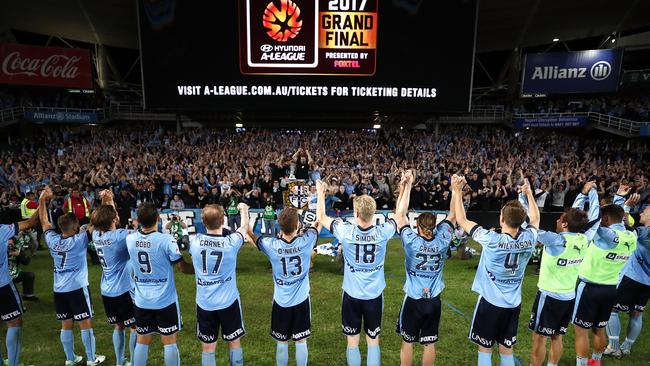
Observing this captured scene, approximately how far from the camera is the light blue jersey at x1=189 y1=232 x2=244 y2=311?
4.48m

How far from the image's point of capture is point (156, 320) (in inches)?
188

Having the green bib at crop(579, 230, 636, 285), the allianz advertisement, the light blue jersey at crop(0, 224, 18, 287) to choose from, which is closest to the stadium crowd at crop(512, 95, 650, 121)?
the allianz advertisement

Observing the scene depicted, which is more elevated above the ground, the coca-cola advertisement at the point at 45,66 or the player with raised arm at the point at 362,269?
the coca-cola advertisement at the point at 45,66

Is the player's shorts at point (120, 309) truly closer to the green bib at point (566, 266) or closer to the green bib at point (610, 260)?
the green bib at point (566, 266)

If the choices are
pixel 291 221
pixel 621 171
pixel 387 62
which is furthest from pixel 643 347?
pixel 621 171

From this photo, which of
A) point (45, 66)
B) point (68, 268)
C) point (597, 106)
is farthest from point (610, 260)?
point (45, 66)

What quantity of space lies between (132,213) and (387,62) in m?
11.6

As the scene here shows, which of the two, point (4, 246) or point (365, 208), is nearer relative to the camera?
point (365, 208)

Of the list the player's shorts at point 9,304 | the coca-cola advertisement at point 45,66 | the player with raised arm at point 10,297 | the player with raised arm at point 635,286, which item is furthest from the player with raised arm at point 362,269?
the coca-cola advertisement at point 45,66

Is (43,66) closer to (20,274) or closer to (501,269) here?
(20,274)

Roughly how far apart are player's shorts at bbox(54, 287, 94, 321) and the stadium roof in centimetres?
2013

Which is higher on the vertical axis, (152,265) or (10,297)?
(152,265)

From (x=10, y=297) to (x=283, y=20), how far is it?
1315 cm

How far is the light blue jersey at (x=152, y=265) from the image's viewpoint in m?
4.59
